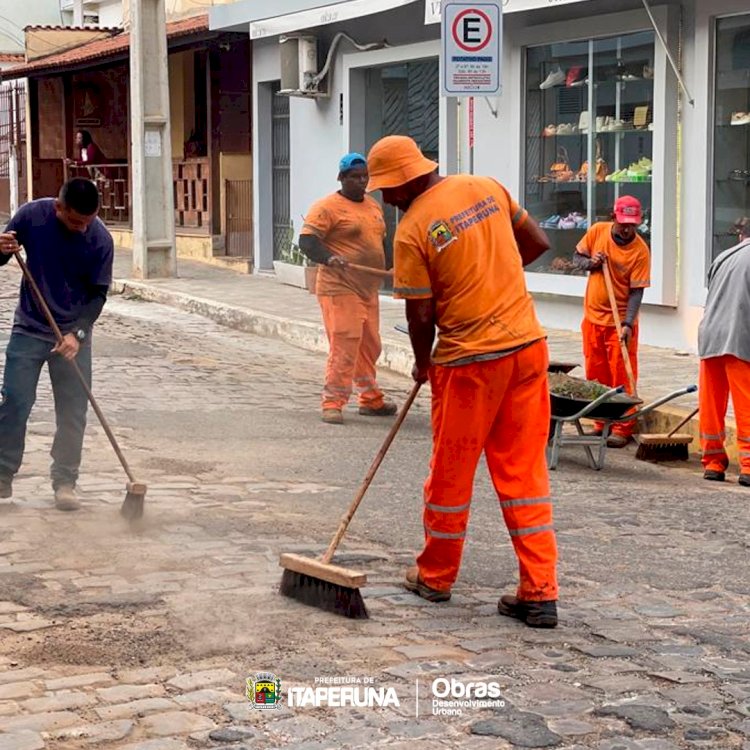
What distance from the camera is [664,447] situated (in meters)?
10.0

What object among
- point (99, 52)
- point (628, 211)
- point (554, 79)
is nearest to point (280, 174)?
point (99, 52)

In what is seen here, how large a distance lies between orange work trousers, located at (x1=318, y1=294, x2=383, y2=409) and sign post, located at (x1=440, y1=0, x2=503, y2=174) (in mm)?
1676

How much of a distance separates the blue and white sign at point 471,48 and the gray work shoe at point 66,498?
4700 mm

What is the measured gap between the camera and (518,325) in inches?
238

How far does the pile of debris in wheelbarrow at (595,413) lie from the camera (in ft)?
30.3

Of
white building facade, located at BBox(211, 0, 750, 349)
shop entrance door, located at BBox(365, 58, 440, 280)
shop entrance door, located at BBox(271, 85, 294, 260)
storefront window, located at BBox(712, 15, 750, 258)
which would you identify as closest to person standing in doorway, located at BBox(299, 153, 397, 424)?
white building facade, located at BBox(211, 0, 750, 349)

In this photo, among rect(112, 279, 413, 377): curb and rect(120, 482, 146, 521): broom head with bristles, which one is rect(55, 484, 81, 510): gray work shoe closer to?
rect(120, 482, 146, 521): broom head with bristles

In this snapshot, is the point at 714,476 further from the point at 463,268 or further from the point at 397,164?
the point at 397,164

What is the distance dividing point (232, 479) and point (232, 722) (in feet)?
13.3

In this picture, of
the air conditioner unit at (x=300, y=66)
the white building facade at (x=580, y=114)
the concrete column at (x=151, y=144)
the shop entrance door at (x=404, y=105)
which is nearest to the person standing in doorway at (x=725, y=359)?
the white building facade at (x=580, y=114)

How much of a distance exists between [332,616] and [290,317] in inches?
412

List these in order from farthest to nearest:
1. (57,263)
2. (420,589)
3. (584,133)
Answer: (584,133) → (57,263) → (420,589)

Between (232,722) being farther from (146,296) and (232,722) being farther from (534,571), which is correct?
(146,296)

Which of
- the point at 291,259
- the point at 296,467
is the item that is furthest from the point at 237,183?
the point at 296,467
